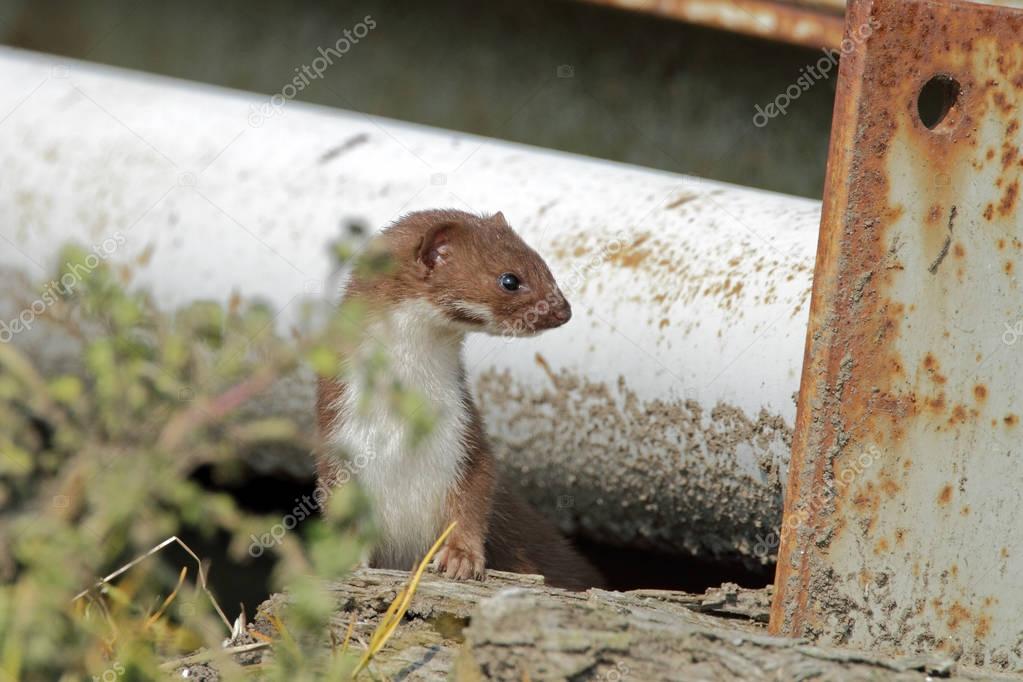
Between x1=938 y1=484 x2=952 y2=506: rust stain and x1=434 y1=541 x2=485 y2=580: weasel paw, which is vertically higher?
x1=938 y1=484 x2=952 y2=506: rust stain

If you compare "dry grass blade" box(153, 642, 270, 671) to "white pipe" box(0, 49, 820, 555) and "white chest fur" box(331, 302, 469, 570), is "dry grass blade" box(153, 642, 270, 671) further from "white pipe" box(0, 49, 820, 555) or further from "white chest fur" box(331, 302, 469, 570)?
"white pipe" box(0, 49, 820, 555)

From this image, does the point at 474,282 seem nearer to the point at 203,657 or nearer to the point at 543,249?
the point at 543,249

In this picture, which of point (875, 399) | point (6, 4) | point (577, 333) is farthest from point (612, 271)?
point (6, 4)

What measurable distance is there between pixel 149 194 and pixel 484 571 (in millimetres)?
1930


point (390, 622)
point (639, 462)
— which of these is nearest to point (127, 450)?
point (390, 622)

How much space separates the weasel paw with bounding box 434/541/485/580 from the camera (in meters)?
2.78

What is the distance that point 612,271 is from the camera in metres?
3.42

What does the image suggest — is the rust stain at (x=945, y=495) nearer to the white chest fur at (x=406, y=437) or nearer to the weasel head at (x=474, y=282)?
the weasel head at (x=474, y=282)

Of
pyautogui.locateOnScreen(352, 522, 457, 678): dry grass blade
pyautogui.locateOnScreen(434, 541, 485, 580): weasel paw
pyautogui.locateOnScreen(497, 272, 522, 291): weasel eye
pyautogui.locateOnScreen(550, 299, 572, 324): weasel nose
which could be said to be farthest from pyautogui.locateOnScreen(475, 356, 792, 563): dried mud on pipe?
pyautogui.locateOnScreen(352, 522, 457, 678): dry grass blade

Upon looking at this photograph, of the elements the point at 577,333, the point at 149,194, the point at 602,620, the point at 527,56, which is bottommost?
the point at 602,620

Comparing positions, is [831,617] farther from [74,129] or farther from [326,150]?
[74,129]

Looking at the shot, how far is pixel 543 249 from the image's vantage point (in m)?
3.59

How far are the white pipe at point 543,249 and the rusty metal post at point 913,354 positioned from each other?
51 cm

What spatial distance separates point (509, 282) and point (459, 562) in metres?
0.68
